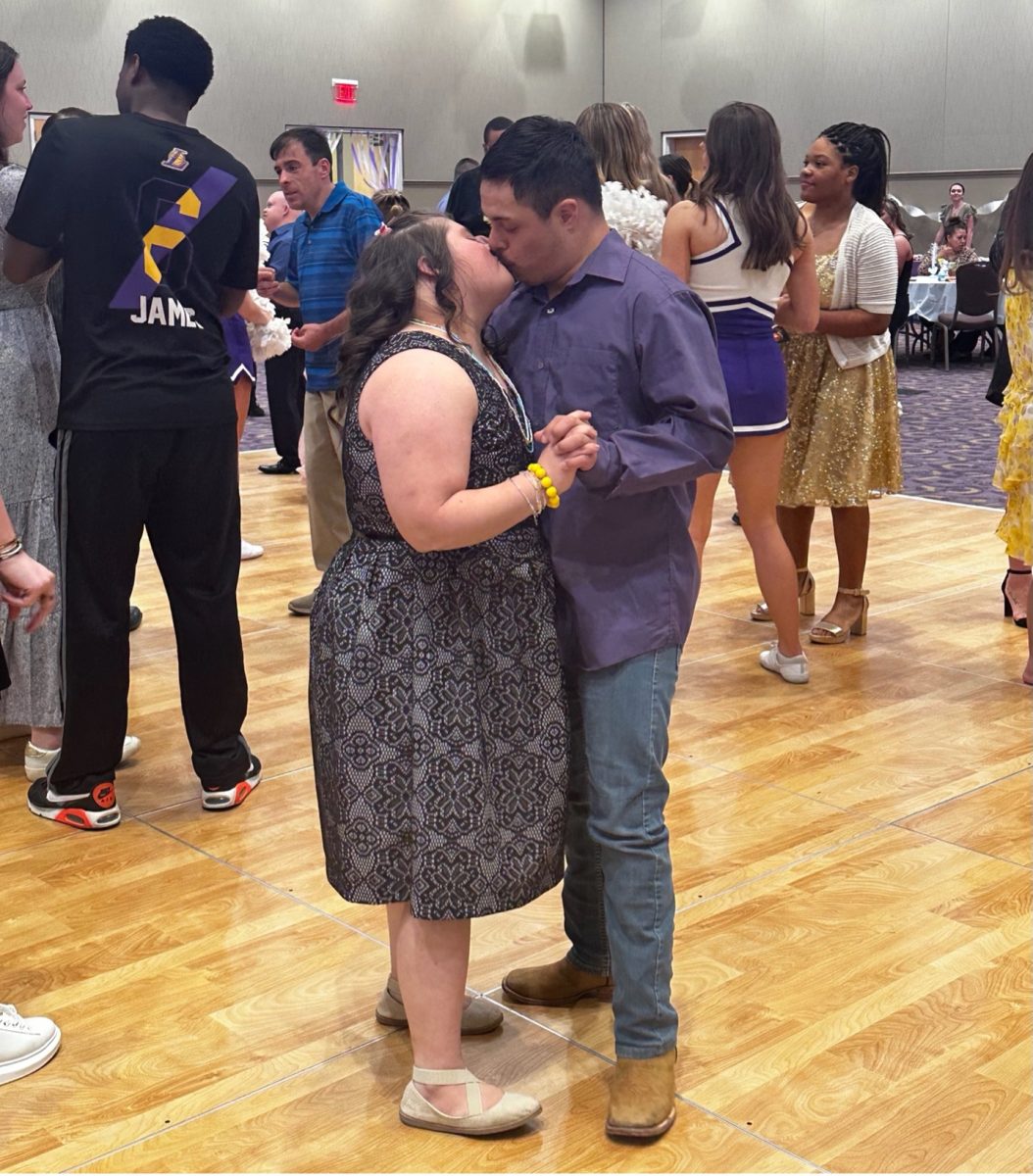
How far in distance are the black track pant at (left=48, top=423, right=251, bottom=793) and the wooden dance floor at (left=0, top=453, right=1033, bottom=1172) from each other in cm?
18

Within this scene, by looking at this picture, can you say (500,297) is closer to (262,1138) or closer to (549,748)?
(549,748)

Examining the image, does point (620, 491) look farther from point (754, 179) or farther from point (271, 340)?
point (271, 340)

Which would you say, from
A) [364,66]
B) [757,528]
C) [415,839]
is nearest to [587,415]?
[415,839]

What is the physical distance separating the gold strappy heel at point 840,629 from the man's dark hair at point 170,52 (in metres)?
2.55

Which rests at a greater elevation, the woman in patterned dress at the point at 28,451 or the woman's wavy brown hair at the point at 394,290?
the woman's wavy brown hair at the point at 394,290

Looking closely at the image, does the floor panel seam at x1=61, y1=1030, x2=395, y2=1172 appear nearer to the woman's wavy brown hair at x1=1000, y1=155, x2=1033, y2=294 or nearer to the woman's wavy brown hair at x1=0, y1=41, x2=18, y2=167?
the woman's wavy brown hair at x1=0, y1=41, x2=18, y2=167

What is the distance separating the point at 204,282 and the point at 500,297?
4.30 feet

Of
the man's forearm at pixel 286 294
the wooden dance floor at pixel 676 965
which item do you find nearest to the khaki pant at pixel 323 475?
the man's forearm at pixel 286 294

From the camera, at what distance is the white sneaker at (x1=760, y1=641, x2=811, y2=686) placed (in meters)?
4.25

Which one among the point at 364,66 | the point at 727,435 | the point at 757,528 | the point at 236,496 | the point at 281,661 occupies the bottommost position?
the point at 281,661

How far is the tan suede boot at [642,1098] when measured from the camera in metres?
2.07

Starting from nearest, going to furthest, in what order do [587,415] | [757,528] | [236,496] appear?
1. [587,415]
2. [236,496]
3. [757,528]

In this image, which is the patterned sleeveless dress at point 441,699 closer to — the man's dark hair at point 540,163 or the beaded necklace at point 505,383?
the beaded necklace at point 505,383

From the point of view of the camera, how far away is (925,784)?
3.47 meters
